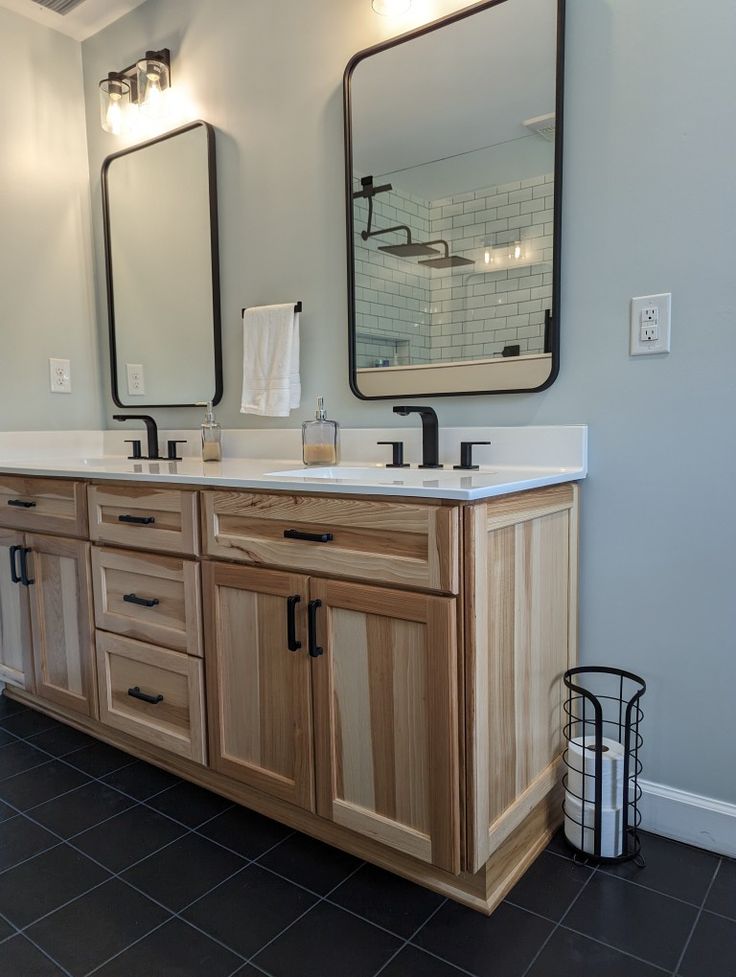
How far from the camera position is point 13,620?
218cm

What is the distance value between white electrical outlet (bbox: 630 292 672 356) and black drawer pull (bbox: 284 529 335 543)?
788 mm

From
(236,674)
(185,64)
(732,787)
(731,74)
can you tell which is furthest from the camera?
(185,64)

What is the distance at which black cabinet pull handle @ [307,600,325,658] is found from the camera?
1386mm

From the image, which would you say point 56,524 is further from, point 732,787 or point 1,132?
point 732,787

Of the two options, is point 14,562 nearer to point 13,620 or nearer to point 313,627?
point 13,620

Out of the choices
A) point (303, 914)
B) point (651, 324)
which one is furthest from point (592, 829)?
point (651, 324)

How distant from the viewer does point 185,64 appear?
230 cm

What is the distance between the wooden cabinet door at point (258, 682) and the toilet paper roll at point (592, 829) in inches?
22.5

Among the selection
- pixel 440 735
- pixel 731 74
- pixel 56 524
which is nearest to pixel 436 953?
pixel 440 735

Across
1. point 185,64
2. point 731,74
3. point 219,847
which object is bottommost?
point 219,847

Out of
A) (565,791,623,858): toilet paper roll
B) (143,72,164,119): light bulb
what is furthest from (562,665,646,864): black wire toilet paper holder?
(143,72,164,119): light bulb

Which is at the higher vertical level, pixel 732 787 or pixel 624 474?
pixel 624 474

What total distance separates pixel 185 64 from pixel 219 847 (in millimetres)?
2381

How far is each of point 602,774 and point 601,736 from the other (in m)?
0.09
